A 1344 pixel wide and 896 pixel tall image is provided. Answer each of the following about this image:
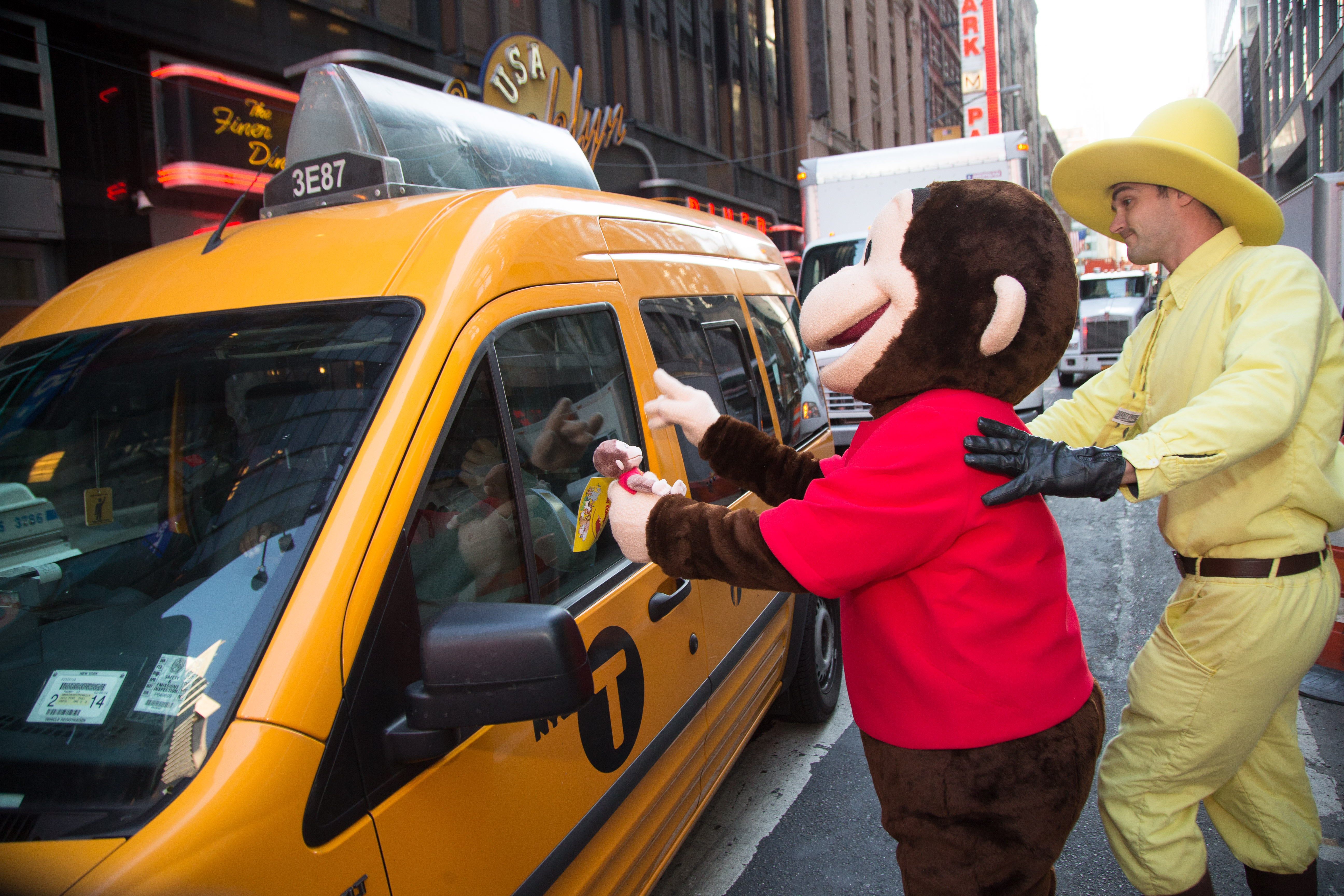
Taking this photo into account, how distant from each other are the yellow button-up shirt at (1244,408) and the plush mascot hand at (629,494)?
2.98ft

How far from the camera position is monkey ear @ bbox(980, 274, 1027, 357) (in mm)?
1509

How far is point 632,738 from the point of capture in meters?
1.94

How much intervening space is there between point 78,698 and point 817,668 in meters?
2.87

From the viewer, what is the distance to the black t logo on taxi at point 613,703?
1771 mm

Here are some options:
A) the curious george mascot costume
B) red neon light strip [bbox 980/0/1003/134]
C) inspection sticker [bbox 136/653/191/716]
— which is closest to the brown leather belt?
the curious george mascot costume

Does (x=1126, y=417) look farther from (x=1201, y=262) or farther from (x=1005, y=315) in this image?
(x=1005, y=315)

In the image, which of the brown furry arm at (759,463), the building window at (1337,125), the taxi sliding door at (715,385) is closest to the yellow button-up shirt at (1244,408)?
Result: the brown furry arm at (759,463)

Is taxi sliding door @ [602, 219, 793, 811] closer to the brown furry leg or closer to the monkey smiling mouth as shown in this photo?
the monkey smiling mouth

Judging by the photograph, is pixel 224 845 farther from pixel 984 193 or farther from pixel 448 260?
pixel 984 193

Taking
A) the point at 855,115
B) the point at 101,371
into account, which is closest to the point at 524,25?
the point at 101,371

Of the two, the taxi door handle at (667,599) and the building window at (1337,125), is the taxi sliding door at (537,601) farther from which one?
the building window at (1337,125)

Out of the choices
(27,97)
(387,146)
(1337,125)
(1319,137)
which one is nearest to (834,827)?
(387,146)

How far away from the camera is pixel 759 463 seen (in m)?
1.92

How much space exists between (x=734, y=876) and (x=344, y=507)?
2.02 meters
